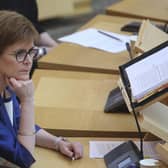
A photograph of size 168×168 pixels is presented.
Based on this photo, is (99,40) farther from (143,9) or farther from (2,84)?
(2,84)

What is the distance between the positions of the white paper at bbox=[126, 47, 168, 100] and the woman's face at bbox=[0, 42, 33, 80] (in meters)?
0.31

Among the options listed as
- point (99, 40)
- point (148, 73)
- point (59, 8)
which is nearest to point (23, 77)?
point (148, 73)

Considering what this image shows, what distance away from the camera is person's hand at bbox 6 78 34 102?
4.67 ft

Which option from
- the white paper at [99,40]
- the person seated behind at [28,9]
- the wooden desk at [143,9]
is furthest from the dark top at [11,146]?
the wooden desk at [143,9]

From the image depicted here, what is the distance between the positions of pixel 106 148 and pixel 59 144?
0.49 ft

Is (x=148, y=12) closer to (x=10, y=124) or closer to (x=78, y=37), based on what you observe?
(x=78, y=37)

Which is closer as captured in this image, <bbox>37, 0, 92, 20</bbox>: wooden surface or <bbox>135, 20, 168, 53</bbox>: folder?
<bbox>135, 20, 168, 53</bbox>: folder

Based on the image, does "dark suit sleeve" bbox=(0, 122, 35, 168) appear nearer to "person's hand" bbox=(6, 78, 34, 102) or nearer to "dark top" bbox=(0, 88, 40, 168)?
"dark top" bbox=(0, 88, 40, 168)

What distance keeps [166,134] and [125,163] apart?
144 mm

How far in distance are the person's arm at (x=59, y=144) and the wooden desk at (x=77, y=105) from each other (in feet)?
0.27

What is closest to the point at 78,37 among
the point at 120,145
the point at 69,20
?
the point at 120,145

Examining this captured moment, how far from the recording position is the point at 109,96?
1.84m

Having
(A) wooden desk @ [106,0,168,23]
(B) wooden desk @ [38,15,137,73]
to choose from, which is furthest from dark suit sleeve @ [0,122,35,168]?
(A) wooden desk @ [106,0,168,23]

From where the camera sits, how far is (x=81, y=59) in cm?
225
